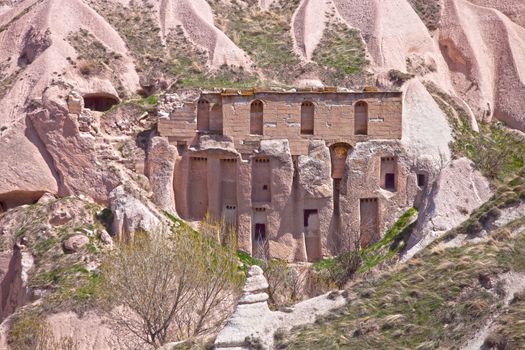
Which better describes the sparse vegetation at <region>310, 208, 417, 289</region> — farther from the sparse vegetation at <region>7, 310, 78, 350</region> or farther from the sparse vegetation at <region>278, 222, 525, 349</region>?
the sparse vegetation at <region>278, 222, 525, 349</region>

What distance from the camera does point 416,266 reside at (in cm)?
3825

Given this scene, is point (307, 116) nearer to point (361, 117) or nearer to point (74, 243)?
point (361, 117)

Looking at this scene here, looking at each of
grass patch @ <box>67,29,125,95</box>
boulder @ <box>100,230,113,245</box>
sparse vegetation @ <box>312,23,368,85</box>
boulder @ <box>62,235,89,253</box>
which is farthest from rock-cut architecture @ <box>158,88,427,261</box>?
sparse vegetation @ <box>312,23,368,85</box>

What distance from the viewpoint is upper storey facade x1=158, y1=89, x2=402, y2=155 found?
191 ft

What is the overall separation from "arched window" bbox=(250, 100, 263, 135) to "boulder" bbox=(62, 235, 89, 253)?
9.12 m

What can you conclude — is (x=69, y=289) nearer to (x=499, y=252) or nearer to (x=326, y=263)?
(x=326, y=263)

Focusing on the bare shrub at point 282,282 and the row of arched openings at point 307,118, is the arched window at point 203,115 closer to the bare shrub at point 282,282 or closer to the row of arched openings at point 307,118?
the row of arched openings at point 307,118

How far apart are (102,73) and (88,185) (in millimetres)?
7349

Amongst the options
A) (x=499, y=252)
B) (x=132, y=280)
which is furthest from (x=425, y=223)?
(x=499, y=252)

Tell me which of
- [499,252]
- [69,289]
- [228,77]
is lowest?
[69,289]

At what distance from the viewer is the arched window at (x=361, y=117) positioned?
58500 millimetres

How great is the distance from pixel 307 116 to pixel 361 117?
2359 mm

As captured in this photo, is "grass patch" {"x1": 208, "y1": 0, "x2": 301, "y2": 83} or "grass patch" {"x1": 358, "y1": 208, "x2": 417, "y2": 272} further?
"grass patch" {"x1": 208, "y1": 0, "x2": 301, "y2": 83}

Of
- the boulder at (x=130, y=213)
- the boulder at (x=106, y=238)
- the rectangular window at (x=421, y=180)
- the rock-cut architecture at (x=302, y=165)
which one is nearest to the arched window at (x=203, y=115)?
the rock-cut architecture at (x=302, y=165)
